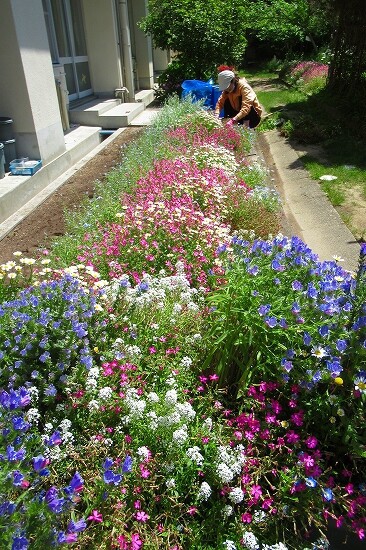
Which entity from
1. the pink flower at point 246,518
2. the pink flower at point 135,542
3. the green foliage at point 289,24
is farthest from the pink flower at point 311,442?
the green foliage at point 289,24

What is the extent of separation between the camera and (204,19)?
39.9 feet

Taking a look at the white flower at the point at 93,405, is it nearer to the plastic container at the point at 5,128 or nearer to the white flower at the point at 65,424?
the white flower at the point at 65,424

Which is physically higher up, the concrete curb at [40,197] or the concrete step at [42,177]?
the concrete step at [42,177]

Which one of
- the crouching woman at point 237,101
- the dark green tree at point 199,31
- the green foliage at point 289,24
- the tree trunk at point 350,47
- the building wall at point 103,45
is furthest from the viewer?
the green foliage at point 289,24

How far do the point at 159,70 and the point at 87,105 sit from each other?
969 cm

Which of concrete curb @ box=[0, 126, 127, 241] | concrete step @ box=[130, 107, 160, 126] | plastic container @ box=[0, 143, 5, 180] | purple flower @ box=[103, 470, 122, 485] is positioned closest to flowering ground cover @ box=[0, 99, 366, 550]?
purple flower @ box=[103, 470, 122, 485]

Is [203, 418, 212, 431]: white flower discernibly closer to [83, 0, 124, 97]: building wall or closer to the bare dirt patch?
the bare dirt patch

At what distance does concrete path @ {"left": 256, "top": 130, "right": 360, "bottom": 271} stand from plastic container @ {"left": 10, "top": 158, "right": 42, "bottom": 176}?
3798 millimetres

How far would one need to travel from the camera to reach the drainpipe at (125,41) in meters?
13.1

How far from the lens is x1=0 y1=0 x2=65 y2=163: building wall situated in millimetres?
6734

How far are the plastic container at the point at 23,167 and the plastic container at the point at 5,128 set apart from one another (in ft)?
1.26

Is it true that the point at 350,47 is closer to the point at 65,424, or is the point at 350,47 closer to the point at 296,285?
the point at 296,285

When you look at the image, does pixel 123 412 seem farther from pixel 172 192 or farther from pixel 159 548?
pixel 172 192

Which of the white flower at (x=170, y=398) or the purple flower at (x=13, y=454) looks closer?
the purple flower at (x=13, y=454)
